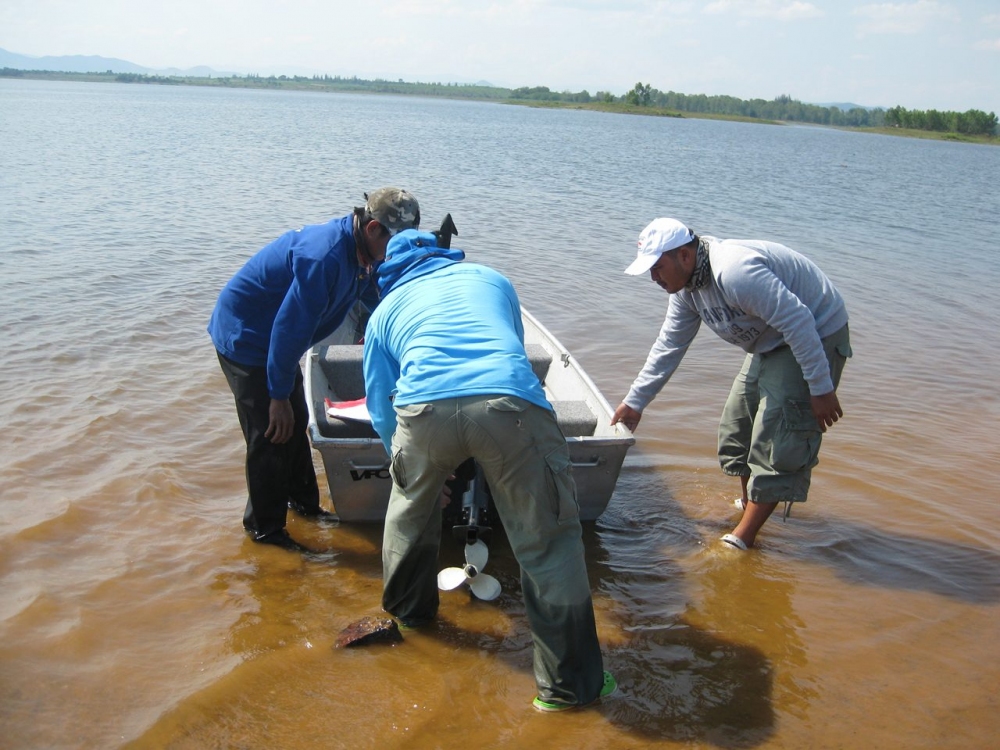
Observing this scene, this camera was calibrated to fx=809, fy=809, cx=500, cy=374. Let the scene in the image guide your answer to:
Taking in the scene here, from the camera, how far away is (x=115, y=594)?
14.1ft

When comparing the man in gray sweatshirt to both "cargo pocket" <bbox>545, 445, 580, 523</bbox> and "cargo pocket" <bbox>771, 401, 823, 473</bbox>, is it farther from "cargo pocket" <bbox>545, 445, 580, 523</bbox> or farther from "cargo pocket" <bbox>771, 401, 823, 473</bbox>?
"cargo pocket" <bbox>545, 445, 580, 523</bbox>

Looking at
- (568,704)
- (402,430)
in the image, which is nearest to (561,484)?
(402,430)

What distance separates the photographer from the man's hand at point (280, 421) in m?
4.18

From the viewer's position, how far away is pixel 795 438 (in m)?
4.27

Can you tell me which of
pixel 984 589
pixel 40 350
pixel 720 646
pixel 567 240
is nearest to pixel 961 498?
pixel 984 589

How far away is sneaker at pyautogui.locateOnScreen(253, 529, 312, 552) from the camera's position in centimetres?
474

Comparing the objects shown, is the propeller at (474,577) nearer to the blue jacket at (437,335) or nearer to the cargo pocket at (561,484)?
the blue jacket at (437,335)

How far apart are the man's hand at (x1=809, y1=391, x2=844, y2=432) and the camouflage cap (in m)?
2.18

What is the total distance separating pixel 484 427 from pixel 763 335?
2.00 metres

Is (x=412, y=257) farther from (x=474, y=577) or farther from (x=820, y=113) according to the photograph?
(x=820, y=113)

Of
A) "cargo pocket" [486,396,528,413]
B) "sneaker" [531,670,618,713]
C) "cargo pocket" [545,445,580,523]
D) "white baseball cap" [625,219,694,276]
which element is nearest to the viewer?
"cargo pocket" [486,396,528,413]

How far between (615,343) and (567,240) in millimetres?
6311

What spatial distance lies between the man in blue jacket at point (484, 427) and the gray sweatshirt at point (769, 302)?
1253 mm

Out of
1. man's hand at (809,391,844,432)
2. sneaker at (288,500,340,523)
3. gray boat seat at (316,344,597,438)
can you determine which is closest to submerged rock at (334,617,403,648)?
gray boat seat at (316,344,597,438)
